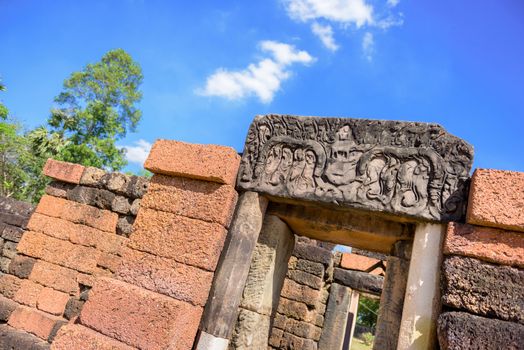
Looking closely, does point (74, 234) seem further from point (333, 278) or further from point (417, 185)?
point (333, 278)

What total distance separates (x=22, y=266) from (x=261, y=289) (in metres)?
4.26

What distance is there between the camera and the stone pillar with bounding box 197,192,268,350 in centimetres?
308

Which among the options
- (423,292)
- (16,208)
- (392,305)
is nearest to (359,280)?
(392,305)

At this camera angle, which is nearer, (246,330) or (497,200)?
(497,200)

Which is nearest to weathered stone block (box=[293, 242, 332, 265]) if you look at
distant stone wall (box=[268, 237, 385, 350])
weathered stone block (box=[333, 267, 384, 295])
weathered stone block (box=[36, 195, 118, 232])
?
distant stone wall (box=[268, 237, 385, 350])

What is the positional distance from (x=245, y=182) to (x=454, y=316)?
6.64 ft

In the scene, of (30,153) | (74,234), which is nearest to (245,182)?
(74,234)

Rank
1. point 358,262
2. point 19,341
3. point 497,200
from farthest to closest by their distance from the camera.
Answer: point 358,262 → point 19,341 → point 497,200

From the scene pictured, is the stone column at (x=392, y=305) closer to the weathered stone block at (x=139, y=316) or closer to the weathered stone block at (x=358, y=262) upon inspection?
the weathered stone block at (x=139, y=316)

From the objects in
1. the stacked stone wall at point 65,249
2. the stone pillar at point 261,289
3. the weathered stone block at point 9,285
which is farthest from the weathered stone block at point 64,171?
the stone pillar at point 261,289

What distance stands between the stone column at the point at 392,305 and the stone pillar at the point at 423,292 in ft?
0.69

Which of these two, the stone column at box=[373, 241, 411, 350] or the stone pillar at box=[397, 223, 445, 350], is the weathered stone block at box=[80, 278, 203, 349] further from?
the stone pillar at box=[397, 223, 445, 350]

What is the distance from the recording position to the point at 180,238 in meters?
3.27

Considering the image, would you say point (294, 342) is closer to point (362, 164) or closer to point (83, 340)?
point (83, 340)
